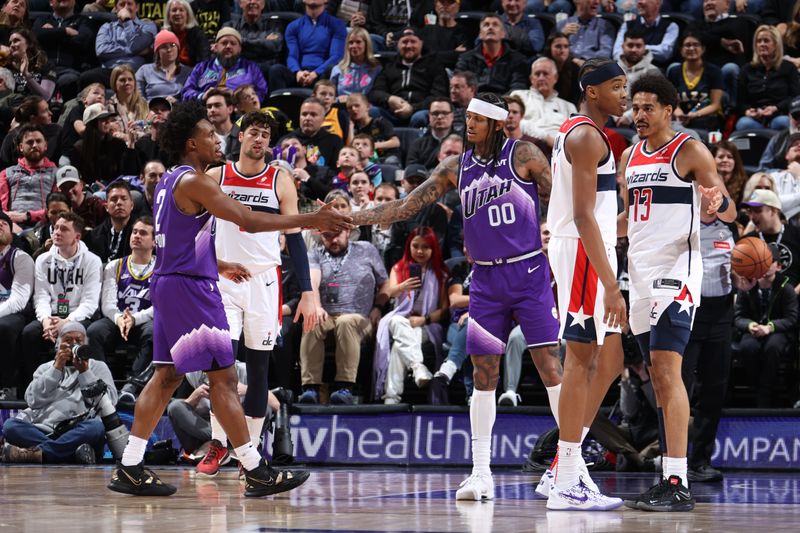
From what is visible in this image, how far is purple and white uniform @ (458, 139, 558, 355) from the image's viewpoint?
701cm

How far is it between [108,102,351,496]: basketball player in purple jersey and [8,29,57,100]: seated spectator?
9462 mm

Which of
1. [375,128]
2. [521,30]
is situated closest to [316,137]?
[375,128]

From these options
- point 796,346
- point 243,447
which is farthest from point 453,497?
point 796,346

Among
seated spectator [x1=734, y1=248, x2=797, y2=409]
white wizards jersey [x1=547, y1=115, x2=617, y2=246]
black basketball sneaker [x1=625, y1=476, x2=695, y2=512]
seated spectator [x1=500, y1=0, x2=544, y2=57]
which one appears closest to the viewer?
black basketball sneaker [x1=625, y1=476, x2=695, y2=512]

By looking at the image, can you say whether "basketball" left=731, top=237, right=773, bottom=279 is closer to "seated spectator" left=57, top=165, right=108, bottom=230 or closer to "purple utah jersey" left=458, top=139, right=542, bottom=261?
"purple utah jersey" left=458, top=139, right=542, bottom=261

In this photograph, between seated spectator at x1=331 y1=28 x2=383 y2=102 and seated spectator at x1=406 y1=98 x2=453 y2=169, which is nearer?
seated spectator at x1=406 y1=98 x2=453 y2=169

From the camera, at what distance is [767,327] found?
10.0m

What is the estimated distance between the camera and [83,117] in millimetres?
14359

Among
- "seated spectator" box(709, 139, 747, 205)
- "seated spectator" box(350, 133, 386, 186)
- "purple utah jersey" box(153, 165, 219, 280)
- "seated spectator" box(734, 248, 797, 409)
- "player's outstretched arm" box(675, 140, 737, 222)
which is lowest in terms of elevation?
"seated spectator" box(734, 248, 797, 409)

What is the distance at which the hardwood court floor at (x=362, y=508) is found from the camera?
539cm

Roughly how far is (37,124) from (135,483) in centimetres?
850

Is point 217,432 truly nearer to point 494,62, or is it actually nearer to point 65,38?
point 494,62

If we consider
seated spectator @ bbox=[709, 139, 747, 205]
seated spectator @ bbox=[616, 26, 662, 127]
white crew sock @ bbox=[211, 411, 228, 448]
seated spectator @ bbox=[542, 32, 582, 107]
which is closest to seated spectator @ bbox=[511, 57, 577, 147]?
seated spectator @ bbox=[542, 32, 582, 107]

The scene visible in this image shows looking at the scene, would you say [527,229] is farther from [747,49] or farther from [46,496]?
[747,49]
